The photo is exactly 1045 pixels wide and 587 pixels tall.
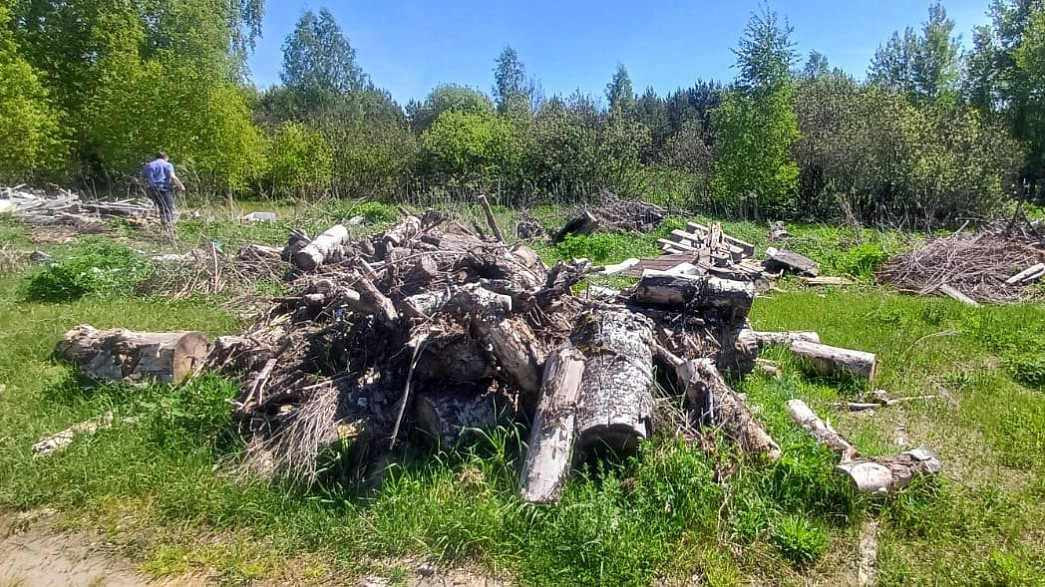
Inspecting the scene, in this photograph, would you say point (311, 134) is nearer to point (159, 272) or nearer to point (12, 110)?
point (12, 110)

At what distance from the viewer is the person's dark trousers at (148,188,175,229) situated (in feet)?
37.7

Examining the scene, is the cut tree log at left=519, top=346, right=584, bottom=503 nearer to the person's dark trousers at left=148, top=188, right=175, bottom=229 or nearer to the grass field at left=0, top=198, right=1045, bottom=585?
the grass field at left=0, top=198, right=1045, bottom=585

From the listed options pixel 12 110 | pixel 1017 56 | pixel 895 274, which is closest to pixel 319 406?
pixel 895 274

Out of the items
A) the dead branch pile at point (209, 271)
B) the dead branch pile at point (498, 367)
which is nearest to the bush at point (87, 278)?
the dead branch pile at point (209, 271)

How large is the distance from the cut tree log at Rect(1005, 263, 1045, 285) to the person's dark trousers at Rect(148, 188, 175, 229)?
1391 centimetres

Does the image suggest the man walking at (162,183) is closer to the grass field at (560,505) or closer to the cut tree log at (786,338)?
the grass field at (560,505)

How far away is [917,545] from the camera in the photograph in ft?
8.84

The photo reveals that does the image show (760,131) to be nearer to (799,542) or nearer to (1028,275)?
(1028,275)

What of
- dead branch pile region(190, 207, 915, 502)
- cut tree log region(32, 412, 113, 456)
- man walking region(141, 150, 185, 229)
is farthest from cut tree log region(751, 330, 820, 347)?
man walking region(141, 150, 185, 229)

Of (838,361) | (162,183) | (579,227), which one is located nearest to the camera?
(838,361)

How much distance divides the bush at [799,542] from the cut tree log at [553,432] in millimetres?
1031

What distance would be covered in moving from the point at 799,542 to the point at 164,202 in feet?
42.0

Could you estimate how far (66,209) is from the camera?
1246 centimetres

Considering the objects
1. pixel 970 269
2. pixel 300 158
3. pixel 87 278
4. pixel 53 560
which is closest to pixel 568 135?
pixel 300 158
